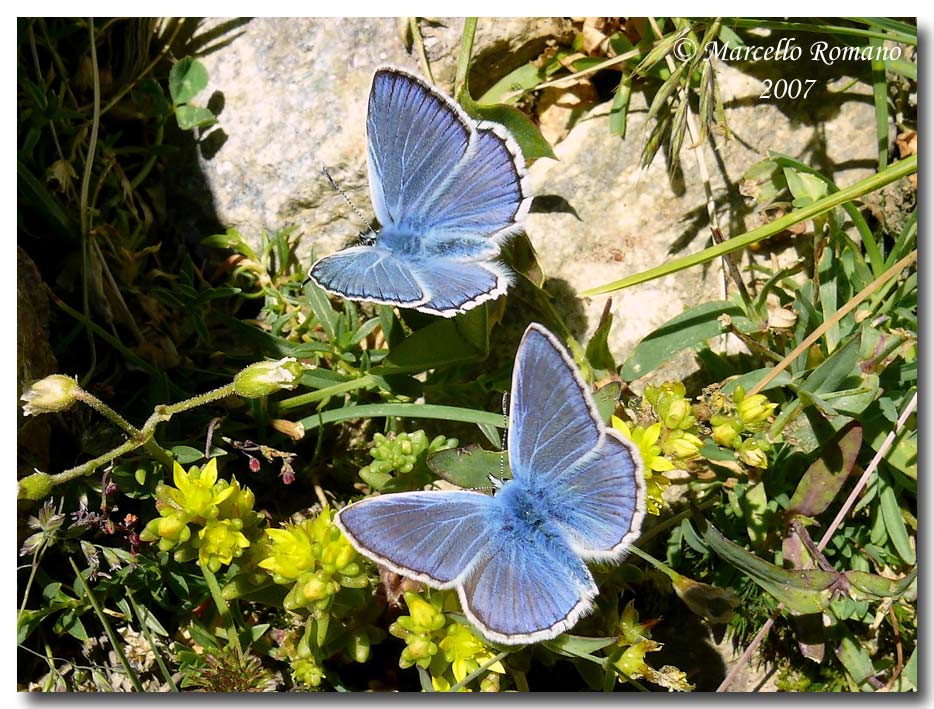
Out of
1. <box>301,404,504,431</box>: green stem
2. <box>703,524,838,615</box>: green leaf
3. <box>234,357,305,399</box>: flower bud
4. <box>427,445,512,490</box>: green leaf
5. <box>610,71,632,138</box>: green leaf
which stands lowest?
<box>703,524,838,615</box>: green leaf

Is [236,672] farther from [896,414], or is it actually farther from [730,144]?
[730,144]

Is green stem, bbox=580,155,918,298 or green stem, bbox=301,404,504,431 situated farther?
green stem, bbox=301,404,504,431

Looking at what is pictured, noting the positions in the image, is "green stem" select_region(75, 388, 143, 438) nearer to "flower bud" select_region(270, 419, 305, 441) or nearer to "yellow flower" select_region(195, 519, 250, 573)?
"yellow flower" select_region(195, 519, 250, 573)

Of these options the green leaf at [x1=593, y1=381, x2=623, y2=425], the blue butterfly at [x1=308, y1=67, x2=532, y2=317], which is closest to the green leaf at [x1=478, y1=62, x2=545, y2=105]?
the blue butterfly at [x1=308, y1=67, x2=532, y2=317]

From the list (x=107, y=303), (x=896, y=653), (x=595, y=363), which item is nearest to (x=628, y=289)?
(x=595, y=363)

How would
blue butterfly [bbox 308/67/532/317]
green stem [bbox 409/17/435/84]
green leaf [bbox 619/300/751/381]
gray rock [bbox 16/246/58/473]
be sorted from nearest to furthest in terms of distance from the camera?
blue butterfly [bbox 308/67/532/317] → gray rock [bbox 16/246/58/473] → green leaf [bbox 619/300/751/381] → green stem [bbox 409/17/435/84]

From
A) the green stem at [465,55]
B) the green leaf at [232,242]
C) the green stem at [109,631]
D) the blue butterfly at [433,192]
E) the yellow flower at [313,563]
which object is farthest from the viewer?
the green leaf at [232,242]

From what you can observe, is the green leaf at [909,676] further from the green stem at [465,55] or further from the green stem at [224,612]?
the green stem at [465,55]

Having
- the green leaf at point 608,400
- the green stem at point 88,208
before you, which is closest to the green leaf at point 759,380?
the green leaf at point 608,400
